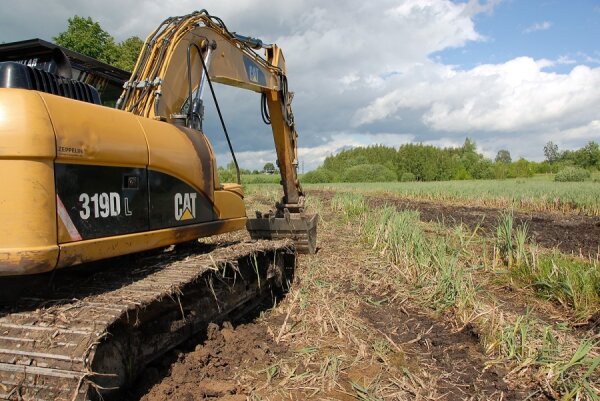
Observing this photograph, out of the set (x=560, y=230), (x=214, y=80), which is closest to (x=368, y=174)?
(x=560, y=230)

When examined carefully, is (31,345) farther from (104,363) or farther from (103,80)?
(103,80)

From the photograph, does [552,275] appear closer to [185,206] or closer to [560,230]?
[185,206]

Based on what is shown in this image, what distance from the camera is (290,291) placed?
5.69 metres

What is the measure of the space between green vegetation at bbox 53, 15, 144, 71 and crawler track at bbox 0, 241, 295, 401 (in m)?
20.6

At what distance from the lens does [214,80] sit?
5523mm

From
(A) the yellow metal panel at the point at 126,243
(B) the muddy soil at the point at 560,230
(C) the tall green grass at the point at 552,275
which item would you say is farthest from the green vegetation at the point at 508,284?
(A) the yellow metal panel at the point at 126,243

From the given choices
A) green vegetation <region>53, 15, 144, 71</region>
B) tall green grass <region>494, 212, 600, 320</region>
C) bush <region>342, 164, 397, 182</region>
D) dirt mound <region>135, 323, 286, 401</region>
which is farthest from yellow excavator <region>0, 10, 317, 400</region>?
bush <region>342, 164, 397, 182</region>

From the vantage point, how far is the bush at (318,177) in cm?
5595

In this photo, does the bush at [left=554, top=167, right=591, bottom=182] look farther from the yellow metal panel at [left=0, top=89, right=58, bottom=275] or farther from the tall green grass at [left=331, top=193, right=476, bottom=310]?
the yellow metal panel at [left=0, top=89, right=58, bottom=275]

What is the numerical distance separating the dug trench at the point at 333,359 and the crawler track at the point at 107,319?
0.21m

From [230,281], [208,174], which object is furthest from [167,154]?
[230,281]

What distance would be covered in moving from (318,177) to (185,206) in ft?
172

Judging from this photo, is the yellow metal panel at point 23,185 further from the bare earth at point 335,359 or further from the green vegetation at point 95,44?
the green vegetation at point 95,44

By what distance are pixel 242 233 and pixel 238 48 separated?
163 inches
